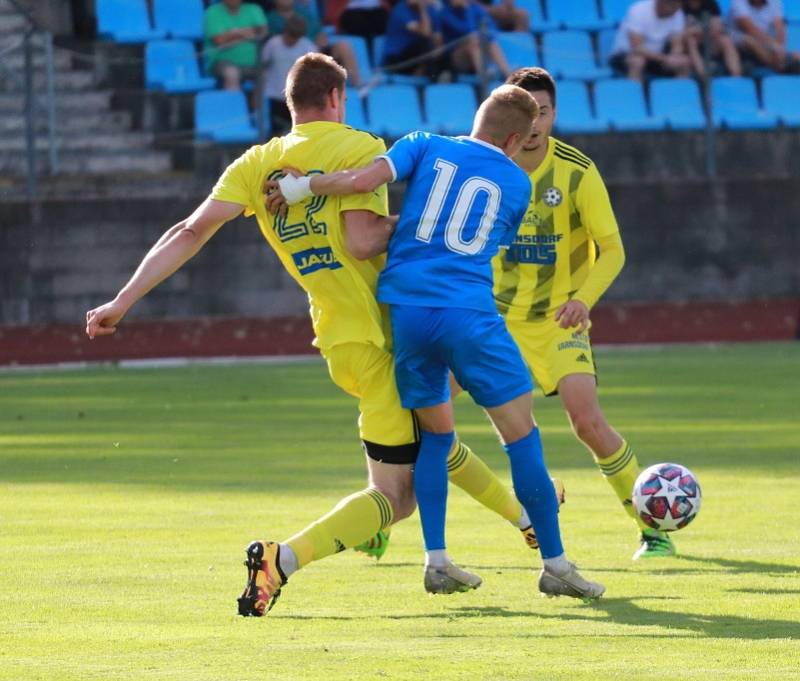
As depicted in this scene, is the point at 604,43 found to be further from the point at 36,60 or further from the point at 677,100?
the point at 36,60

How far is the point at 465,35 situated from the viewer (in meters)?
22.6

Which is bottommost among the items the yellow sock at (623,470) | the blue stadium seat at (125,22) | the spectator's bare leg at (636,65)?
the yellow sock at (623,470)

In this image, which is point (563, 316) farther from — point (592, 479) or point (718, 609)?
point (592, 479)

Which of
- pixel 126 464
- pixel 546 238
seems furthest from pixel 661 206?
pixel 546 238

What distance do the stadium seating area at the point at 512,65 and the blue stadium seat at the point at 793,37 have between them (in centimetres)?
101

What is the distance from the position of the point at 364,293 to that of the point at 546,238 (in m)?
1.99

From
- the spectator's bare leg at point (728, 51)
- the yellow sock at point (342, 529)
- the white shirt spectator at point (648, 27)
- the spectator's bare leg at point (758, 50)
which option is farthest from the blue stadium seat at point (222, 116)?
the yellow sock at point (342, 529)

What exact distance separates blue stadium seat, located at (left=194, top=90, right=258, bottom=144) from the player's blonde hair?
14824 millimetres

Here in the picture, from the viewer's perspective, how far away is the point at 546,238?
889 cm

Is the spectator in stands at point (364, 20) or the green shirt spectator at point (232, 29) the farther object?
the spectator in stands at point (364, 20)

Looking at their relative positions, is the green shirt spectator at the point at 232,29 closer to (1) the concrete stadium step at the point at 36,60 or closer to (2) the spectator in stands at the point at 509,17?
(1) the concrete stadium step at the point at 36,60

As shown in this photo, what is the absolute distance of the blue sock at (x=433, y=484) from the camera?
23.3 ft

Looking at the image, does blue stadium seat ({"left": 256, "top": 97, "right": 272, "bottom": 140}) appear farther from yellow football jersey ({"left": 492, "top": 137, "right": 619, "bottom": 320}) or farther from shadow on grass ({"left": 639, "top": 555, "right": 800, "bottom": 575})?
shadow on grass ({"left": 639, "top": 555, "right": 800, "bottom": 575})

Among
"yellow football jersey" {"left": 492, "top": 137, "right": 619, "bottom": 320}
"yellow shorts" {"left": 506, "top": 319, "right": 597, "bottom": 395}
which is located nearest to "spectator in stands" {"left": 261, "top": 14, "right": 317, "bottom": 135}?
"yellow football jersey" {"left": 492, "top": 137, "right": 619, "bottom": 320}
